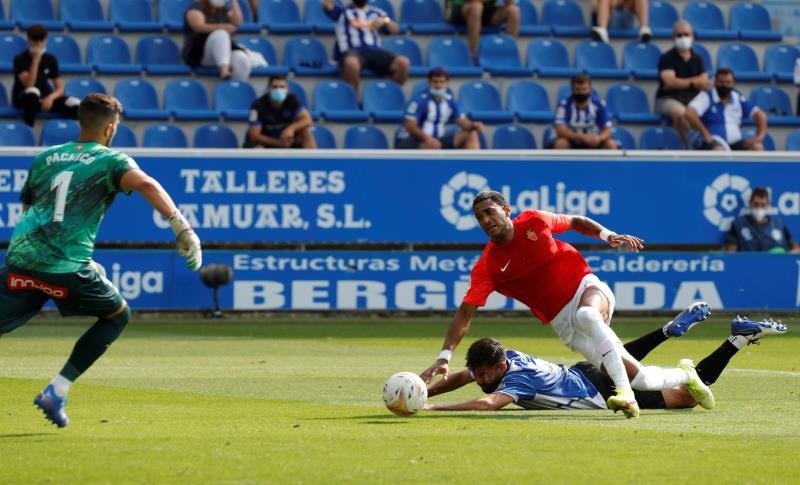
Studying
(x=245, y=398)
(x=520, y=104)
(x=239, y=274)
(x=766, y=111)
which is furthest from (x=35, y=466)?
(x=766, y=111)

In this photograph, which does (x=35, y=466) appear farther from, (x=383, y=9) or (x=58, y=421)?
(x=383, y=9)

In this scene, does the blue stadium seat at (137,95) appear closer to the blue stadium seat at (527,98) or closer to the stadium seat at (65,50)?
the stadium seat at (65,50)

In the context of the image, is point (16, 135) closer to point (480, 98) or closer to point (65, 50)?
point (65, 50)

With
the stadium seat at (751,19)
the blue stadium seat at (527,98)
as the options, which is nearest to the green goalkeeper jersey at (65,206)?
the blue stadium seat at (527,98)

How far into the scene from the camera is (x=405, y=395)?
1114 centimetres

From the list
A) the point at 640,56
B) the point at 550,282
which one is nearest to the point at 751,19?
the point at 640,56

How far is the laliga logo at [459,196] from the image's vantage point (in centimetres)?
2234

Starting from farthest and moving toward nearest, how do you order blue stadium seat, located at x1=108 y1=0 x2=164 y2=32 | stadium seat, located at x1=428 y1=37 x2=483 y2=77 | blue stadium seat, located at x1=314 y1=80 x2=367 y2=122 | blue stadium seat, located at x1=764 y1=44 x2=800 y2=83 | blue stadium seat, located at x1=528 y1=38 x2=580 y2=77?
1. blue stadium seat, located at x1=764 y1=44 x2=800 y2=83
2. blue stadium seat, located at x1=528 y1=38 x2=580 y2=77
3. stadium seat, located at x1=428 y1=37 x2=483 y2=77
4. blue stadium seat, located at x1=108 y1=0 x2=164 y2=32
5. blue stadium seat, located at x1=314 y1=80 x2=367 y2=122

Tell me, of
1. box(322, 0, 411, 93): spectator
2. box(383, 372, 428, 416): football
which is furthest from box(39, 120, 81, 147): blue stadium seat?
Answer: box(383, 372, 428, 416): football

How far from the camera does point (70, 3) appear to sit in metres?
25.5

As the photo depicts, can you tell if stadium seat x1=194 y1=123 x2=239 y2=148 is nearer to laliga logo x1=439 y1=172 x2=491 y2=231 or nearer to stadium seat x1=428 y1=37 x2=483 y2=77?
laliga logo x1=439 y1=172 x2=491 y2=231

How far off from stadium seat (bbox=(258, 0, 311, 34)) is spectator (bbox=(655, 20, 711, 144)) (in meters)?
5.84

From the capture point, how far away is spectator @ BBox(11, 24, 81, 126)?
22875 mm

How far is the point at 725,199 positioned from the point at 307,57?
7.12m
